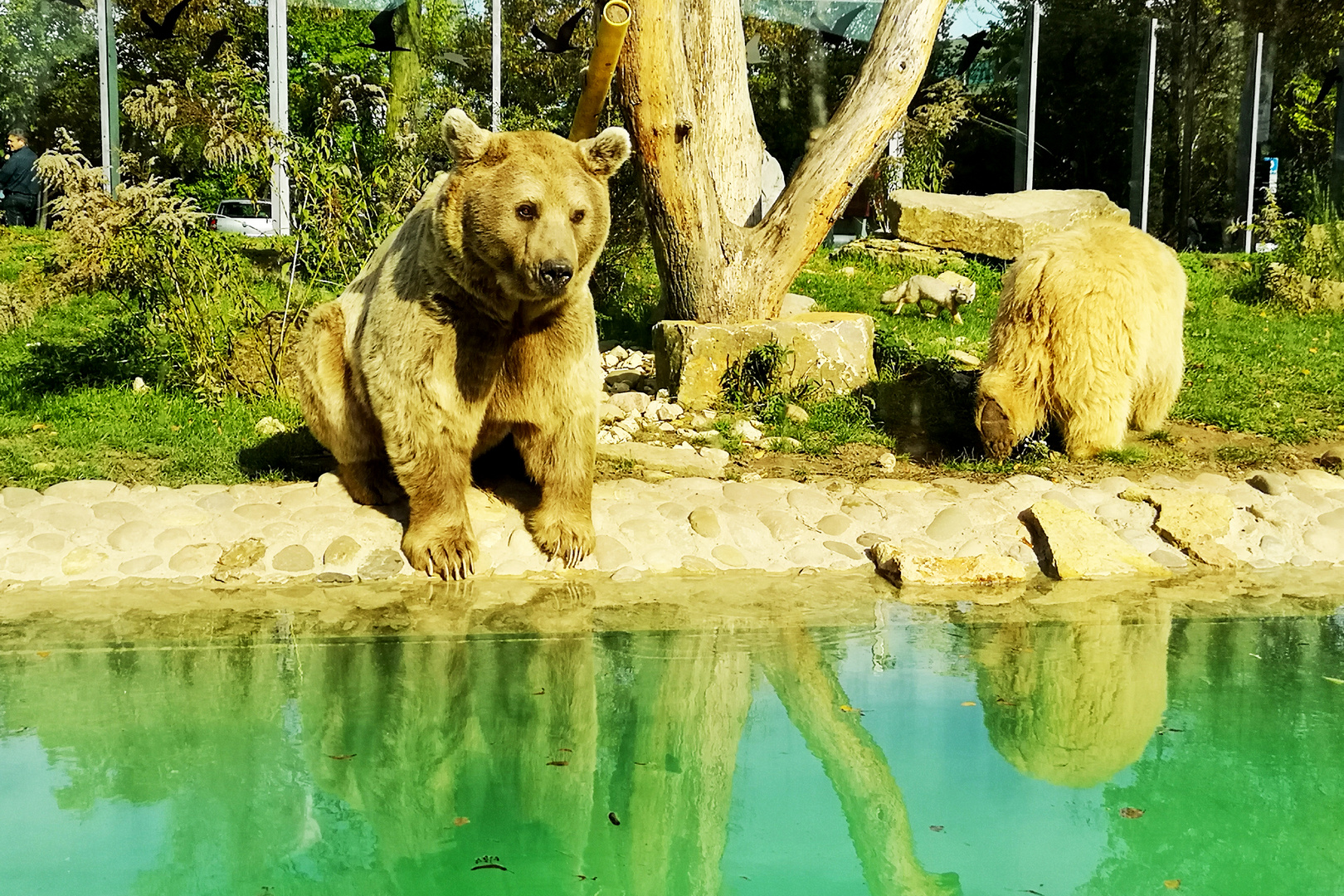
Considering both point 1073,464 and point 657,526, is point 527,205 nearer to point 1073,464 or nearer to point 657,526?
point 657,526

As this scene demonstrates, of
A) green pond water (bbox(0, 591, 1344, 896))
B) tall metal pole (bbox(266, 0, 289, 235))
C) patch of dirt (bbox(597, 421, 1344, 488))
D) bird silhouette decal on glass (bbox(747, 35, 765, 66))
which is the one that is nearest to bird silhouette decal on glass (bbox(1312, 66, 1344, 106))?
bird silhouette decal on glass (bbox(747, 35, 765, 66))

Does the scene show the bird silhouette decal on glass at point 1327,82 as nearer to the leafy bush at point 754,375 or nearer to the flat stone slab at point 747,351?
the flat stone slab at point 747,351

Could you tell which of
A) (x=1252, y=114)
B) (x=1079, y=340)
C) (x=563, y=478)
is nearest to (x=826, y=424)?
(x=1079, y=340)

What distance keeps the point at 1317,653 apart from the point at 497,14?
36.7 feet

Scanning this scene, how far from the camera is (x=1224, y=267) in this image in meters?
12.0

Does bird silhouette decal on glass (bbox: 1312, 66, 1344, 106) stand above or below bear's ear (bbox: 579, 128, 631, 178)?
above

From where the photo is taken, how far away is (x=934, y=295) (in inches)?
379

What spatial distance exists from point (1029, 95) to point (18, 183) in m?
11.4

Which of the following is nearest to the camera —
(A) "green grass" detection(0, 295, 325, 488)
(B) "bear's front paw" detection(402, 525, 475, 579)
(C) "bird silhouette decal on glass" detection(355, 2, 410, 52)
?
(B) "bear's front paw" detection(402, 525, 475, 579)

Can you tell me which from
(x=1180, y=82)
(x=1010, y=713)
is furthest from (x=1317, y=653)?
(x=1180, y=82)

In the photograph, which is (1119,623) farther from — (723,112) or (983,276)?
(983,276)

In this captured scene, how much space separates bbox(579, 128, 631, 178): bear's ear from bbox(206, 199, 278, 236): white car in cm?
483

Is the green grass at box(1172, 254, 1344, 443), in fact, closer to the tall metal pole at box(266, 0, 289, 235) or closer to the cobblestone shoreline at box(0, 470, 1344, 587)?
the cobblestone shoreline at box(0, 470, 1344, 587)

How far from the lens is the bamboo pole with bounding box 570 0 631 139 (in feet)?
18.7
